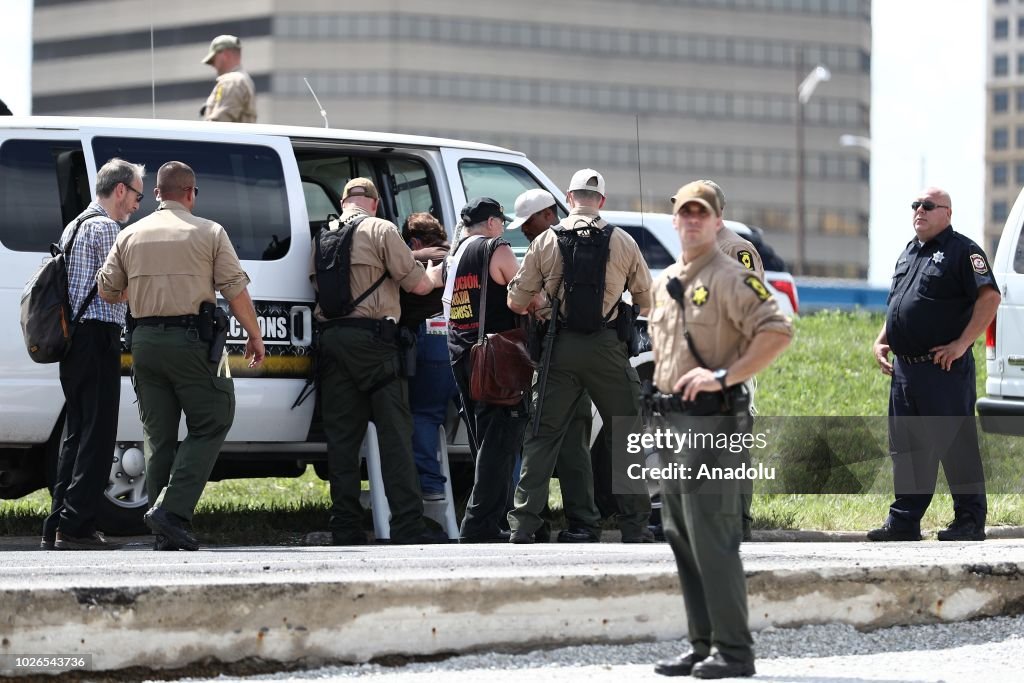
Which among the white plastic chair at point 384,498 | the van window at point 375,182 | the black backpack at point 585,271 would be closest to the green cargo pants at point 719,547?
the black backpack at point 585,271

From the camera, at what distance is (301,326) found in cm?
828

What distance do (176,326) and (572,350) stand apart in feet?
6.06

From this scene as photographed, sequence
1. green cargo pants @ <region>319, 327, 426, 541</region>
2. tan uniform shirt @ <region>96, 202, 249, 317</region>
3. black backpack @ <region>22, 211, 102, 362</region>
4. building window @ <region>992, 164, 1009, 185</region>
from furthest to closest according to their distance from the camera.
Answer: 1. building window @ <region>992, 164, 1009, 185</region>
2. green cargo pants @ <region>319, 327, 426, 541</region>
3. black backpack @ <region>22, 211, 102, 362</region>
4. tan uniform shirt @ <region>96, 202, 249, 317</region>

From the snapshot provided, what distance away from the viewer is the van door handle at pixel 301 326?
8.26m

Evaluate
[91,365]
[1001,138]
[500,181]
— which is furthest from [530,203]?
[1001,138]

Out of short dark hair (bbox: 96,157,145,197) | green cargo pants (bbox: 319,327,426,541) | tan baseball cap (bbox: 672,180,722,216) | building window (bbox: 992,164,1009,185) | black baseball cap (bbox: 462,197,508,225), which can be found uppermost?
building window (bbox: 992,164,1009,185)

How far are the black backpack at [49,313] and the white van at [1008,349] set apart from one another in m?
5.23

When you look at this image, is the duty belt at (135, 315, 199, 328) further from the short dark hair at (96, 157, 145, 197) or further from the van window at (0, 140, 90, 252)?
the van window at (0, 140, 90, 252)

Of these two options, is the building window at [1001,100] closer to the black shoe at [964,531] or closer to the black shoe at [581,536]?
the black shoe at [964,531]

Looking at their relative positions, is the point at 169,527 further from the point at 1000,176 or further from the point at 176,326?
the point at 1000,176

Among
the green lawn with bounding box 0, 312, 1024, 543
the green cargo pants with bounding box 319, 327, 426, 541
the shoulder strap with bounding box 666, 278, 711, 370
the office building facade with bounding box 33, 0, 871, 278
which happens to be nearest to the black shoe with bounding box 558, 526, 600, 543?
the green cargo pants with bounding box 319, 327, 426, 541

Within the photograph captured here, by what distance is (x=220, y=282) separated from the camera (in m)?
7.30

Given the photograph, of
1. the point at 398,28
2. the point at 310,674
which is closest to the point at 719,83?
the point at 398,28

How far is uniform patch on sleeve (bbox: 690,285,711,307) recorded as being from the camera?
521 centimetres
